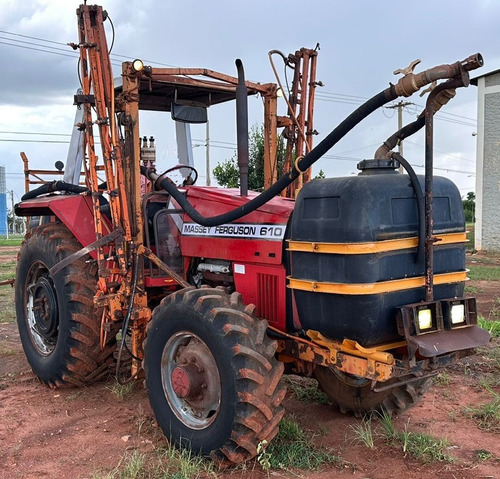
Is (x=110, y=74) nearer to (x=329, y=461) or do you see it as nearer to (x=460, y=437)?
(x=329, y=461)

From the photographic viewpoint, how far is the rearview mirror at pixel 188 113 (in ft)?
17.1

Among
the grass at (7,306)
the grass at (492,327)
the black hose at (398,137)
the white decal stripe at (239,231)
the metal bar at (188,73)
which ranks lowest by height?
the grass at (7,306)

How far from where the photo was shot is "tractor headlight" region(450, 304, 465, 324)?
11.6 ft

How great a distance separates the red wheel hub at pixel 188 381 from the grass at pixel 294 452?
1.89ft

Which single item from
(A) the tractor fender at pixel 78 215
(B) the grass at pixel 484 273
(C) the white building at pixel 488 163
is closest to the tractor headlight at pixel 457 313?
(A) the tractor fender at pixel 78 215

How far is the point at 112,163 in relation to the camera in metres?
4.53

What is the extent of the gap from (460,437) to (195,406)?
1825 mm

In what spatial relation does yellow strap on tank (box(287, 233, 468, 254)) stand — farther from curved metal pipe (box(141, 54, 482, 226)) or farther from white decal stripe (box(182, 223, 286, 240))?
curved metal pipe (box(141, 54, 482, 226))

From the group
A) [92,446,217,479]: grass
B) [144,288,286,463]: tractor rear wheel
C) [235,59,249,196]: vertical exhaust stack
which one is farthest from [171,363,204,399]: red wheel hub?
[235,59,249,196]: vertical exhaust stack

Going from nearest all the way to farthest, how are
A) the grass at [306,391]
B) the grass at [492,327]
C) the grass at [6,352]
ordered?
the grass at [306,391] < the grass at [6,352] < the grass at [492,327]

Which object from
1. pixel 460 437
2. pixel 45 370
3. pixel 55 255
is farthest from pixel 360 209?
pixel 45 370

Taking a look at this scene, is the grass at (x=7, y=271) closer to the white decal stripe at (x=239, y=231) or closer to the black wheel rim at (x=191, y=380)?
the white decal stripe at (x=239, y=231)

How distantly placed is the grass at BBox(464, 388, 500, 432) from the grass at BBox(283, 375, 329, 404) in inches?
43.1

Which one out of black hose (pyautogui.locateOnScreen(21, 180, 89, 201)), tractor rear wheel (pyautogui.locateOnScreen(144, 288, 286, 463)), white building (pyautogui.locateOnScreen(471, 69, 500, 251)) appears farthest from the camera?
white building (pyautogui.locateOnScreen(471, 69, 500, 251))
